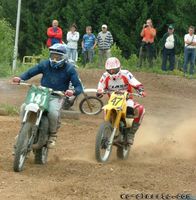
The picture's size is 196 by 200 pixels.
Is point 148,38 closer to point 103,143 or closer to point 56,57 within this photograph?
point 103,143

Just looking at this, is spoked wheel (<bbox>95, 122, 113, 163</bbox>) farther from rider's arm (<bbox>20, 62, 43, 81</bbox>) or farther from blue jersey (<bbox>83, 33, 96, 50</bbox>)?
blue jersey (<bbox>83, 33, 96, 50</bbox>)

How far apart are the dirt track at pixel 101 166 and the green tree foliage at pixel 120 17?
20513mm

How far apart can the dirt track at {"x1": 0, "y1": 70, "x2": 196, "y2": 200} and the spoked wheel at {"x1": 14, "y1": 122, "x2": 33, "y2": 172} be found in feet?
0.43

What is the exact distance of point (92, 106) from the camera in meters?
17.1

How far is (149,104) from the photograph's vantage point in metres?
19.7

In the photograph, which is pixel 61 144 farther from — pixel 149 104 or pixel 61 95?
pixel 149 104

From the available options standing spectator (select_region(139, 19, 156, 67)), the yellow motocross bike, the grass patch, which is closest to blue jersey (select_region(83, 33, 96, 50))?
standing spectator (select_region(139, 19, 156, 67))

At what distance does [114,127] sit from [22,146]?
6.60 feet

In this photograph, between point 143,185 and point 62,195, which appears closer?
point 62,195

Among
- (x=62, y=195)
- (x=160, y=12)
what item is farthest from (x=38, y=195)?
(x=160, y=12)

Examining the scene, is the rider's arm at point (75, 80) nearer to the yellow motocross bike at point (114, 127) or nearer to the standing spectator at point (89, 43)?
the yellow motocross bike at point (114, 127)

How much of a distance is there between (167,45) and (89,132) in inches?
416

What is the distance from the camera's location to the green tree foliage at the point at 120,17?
3819cm

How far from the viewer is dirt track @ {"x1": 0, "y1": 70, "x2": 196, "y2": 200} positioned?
8.41 meters
